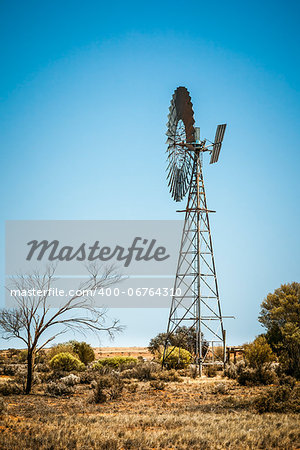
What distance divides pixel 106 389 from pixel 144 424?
7.43 metres

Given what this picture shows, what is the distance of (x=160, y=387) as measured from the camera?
19.1 m

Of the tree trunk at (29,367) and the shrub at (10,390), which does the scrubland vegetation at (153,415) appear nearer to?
the shrub at (10,390)

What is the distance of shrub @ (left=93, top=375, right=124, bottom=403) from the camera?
1561 cm

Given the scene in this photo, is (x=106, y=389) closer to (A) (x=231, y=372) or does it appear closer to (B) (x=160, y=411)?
(B) (x=160, y=411)

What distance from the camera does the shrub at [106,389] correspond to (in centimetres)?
1561

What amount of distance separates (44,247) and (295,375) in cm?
1297

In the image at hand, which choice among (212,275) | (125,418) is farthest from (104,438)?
(212,275)

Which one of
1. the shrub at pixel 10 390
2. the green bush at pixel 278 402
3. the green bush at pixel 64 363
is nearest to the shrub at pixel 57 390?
the shrub at pixel 10 390

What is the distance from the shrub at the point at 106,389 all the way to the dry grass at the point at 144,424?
0.31m

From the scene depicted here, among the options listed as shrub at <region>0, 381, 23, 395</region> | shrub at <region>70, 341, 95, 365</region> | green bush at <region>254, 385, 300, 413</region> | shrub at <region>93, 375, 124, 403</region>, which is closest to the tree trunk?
shrub at <region>0, 381, 23, 395</region>

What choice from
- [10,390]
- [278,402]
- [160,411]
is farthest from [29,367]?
[278,402]

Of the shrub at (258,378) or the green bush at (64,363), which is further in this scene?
the green bush at (64,363)

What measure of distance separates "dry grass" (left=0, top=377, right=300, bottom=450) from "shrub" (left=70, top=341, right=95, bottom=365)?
18.4 metres

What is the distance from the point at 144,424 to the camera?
441 inches
